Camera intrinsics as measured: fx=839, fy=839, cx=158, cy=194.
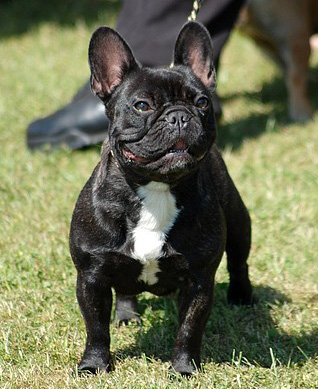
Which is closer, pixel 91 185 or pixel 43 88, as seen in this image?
pixel 91 185

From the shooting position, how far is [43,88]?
6.61 metres

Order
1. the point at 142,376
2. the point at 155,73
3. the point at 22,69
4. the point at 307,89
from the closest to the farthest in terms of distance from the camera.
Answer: the point at 155,73
the point at 142,376
the point at 307,89
the point at 22,69

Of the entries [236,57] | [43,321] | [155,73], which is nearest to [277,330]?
[43,321]

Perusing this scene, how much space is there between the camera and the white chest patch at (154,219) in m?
2.78

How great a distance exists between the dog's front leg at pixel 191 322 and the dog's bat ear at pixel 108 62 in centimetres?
73

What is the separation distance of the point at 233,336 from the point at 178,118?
1.06 m

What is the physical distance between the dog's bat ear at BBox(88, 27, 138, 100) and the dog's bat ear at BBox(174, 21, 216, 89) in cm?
19

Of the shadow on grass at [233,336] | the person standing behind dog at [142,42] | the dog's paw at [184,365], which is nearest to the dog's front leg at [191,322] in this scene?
the dog's paw at [184,365]

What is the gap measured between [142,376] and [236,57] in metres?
4.88

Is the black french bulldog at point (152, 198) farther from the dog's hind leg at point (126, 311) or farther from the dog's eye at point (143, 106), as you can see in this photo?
the dog's hind leg at point (126, 311)

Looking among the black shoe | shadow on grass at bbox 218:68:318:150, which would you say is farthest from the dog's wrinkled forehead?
shadow on grass at bbox 218:68:318:150

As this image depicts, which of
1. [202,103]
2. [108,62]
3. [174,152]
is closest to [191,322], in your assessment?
[174,152]

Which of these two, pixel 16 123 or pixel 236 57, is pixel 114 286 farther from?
pixel 236 57

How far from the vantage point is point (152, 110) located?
264cm
